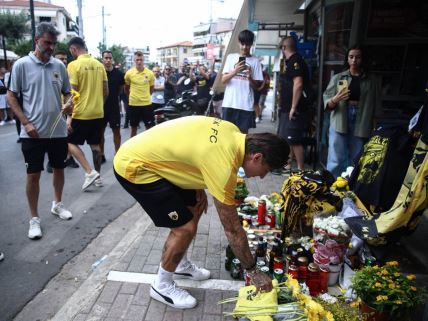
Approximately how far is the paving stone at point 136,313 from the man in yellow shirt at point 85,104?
9.64 ft

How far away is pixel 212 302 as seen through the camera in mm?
2746

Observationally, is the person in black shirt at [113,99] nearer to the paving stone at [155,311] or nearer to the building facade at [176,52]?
the paving stone at [155,311]

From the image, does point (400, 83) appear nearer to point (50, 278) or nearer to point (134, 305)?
point (134, 305)

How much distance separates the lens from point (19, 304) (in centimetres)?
277

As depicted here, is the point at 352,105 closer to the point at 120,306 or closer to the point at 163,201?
the point at 163,201

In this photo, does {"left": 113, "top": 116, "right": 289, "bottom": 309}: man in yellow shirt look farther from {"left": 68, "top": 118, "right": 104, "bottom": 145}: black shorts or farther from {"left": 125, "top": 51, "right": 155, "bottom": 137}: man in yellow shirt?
{"left": 125, "top": 51, "right": 155, "bottom": 137}: man in yellow shirt

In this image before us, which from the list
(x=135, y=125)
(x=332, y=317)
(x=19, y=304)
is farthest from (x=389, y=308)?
(x=135, y=125)

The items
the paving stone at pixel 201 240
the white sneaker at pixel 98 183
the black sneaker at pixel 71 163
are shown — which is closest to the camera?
the paving stone at pixel 201 240

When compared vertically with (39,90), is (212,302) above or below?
below

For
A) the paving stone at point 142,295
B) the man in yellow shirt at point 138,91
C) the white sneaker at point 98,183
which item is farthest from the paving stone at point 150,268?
the man in yellow shirt at point 138,91

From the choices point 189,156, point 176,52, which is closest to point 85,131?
point 189,156

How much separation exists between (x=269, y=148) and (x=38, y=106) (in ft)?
8.96

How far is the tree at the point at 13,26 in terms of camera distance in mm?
30084

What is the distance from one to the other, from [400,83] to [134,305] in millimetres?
4546
